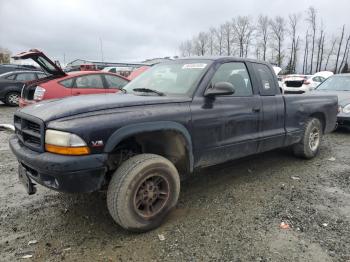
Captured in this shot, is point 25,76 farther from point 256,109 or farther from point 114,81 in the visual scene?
point 256,109

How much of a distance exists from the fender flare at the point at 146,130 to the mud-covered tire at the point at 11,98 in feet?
41.0

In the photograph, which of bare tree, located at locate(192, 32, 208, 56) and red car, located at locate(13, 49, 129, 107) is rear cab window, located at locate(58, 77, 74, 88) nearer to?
red car, located at locate(13, 49, 129, 107)

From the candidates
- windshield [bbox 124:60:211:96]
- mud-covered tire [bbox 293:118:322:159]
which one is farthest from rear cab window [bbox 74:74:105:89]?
mud-covered tire [bbox 293:118:322:159]

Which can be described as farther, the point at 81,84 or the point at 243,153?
the point at 81,84

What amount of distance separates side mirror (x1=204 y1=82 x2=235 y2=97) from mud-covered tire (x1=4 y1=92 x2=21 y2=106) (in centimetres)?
1241

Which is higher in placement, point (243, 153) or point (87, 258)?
point (243, 153)

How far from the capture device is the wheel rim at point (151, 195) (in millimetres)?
3297

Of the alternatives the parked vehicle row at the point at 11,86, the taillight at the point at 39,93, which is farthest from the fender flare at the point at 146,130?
the parked vehicle row at the point at 11,86

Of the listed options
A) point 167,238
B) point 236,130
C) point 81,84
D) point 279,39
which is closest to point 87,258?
point 167,238

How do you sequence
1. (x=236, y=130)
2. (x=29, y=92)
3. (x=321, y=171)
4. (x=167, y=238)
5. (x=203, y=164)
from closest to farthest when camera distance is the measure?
(x=167, y=238) < (x=203, y=164) < (x=236, y=130) < (x=321, y=171) < (x=29, y=92)

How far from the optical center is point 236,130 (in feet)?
13.8

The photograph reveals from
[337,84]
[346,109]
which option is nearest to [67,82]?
[346,109]

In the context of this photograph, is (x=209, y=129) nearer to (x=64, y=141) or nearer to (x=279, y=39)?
(x=64, y=141)

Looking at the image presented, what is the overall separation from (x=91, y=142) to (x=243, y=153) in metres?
2.15
